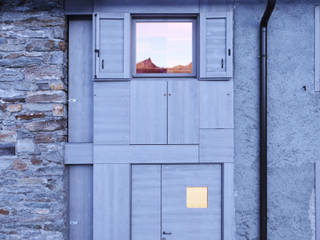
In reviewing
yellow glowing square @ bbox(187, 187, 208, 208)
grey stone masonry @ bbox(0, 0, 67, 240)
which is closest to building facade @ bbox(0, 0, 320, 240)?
grey stone masonry @ bbox(0, 0, 67, 240)

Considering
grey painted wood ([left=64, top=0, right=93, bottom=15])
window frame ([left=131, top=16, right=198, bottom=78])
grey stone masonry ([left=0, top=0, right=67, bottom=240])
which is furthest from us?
window frame ([left=131, top=16, right=198, bottom=78])

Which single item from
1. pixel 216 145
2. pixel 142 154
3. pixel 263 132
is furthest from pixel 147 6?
pixel 263 132

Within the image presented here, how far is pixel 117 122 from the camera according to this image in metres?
3.53

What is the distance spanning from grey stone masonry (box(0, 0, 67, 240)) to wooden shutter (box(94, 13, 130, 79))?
1.93ft

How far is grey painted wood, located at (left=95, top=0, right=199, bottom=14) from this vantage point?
3549 mm

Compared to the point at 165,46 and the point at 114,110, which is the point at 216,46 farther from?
the point at 114,110

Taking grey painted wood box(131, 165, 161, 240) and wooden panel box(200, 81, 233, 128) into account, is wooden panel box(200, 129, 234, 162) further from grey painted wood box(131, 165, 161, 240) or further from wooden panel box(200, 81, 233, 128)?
grey painted wood box(131, 165, 161, 240)

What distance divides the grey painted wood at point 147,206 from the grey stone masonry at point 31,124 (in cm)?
111

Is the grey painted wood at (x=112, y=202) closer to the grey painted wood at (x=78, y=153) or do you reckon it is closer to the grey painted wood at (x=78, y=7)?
the grey painted wood at (x=78, y=153)

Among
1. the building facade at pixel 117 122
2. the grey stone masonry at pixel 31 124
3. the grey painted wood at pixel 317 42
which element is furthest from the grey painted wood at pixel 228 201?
the grey stone masonry at pixel 31 124

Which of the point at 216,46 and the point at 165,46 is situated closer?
the point at 216,46

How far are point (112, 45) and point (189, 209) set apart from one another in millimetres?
2779

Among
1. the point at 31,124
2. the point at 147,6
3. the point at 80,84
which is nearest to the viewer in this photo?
the point at 31,124

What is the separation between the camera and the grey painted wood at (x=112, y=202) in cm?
350
